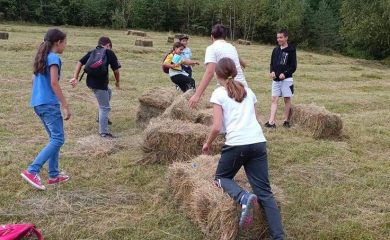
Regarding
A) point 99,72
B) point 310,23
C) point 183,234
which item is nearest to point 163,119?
point 99,72

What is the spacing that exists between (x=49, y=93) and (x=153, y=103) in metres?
3.45

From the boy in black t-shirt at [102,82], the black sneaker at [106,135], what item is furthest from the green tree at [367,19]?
the black sneaker at [106,135]

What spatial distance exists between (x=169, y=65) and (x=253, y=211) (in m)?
5.49

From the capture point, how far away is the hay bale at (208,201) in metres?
4.27

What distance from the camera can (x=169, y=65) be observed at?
30.6 feet

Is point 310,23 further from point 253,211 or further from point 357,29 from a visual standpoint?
point 253,211

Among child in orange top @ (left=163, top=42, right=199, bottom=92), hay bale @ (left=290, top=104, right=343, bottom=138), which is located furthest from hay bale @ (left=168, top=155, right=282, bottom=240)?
child in orange top @ (left=163, top=42, right=199, bottom=92)

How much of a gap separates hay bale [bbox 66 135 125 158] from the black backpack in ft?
3.53

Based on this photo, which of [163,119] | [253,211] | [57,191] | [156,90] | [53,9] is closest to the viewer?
[253,211]

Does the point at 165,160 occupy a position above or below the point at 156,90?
below

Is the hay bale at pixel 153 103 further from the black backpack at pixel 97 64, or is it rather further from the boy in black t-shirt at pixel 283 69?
the boy in black t-shirt at pixel 283 69

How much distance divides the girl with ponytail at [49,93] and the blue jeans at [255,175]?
6.96 feet

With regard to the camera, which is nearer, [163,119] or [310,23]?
[163,119]

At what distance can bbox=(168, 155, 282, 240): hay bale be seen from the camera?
Answer: 14.0ft
